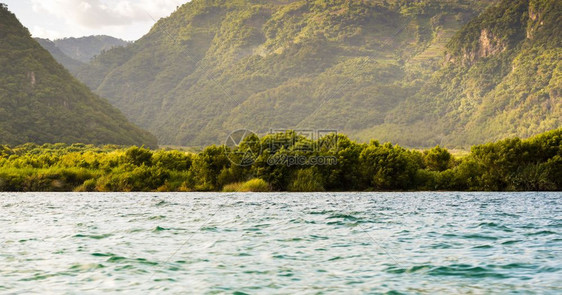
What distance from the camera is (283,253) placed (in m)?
17.0

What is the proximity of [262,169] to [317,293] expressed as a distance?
47.0 metres

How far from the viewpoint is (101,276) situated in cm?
1362

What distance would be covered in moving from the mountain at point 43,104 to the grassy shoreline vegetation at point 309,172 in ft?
216

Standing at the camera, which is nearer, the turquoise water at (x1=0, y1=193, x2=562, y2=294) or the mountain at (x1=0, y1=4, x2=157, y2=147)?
the turquoise water at (x1=0, y1=193, x2=562, y2=294)

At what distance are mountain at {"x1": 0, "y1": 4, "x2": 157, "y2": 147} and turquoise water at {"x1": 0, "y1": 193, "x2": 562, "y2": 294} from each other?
10605cm

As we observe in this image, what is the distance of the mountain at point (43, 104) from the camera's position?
13325cm

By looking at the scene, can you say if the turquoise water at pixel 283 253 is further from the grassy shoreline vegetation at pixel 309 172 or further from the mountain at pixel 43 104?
the mountain at pixel 43 104

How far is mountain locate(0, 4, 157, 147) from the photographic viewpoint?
133 metres

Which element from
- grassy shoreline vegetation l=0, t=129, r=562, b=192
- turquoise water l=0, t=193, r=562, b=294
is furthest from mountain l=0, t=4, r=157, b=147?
turquoise water l=0, t=193, r=562, b=294

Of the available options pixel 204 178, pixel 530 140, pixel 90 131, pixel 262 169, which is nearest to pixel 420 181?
pixel 530 140

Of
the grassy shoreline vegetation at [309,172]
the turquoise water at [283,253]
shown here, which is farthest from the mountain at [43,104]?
the turquoise water at [283,253]

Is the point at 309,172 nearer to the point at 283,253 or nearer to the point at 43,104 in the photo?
the point at 283,253

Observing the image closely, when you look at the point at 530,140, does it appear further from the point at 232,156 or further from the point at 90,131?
the point at 90,131

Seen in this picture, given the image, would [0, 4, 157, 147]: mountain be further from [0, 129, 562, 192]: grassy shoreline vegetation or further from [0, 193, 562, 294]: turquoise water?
[0, 193, 562, 294]: turquoise water
